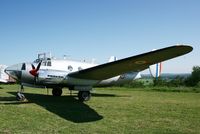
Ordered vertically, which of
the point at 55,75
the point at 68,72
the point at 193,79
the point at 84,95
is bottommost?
the point at 84,95

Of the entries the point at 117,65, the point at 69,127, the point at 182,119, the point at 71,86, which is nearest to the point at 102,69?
the point at 117,65

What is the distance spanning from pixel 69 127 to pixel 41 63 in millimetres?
7177

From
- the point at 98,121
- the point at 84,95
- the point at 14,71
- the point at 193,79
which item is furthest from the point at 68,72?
the point at 193,79

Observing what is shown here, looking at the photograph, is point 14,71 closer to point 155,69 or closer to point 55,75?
point 55,75

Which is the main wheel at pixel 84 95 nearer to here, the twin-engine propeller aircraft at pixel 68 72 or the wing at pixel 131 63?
the twin-engine propeller aircraft at pixel 68 72

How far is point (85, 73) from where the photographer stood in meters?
14.8

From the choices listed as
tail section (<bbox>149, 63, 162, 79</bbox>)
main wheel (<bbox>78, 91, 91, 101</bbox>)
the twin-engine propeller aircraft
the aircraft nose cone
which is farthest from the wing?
tail section (<bbox>149, 63, 162, 79</bbox>)

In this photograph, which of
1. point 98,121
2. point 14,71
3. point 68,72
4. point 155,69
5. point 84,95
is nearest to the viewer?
point 98,121

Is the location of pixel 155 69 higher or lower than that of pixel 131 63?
higher

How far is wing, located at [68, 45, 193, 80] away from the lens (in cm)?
1085

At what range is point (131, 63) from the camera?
43.6 ft

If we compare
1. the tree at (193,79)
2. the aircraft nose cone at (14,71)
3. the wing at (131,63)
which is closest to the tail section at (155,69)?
the wing at (131,63)

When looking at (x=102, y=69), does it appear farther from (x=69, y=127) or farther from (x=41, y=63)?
(x=69, y=127)

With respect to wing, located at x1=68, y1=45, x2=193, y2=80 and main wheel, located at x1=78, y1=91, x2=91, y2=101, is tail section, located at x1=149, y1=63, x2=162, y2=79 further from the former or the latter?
main wheel, located at x1=78, y1=91, x2=91, y2=101
